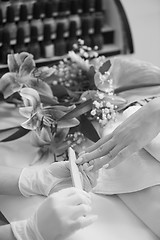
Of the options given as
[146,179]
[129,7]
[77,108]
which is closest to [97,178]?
[146,179]

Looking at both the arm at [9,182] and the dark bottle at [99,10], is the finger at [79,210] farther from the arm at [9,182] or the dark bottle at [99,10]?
the dark bottle at [99,10]

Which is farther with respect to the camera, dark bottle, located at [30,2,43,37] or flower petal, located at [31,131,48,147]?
dark bottle, located at [30,2,43,37]

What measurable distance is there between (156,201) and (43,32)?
800mm

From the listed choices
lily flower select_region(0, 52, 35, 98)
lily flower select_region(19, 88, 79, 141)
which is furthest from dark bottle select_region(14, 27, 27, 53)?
lily flower select_region(19, 88, 79, 141)

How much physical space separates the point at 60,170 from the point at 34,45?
63 cm

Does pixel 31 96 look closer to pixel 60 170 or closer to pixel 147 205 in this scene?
pixel 60 170

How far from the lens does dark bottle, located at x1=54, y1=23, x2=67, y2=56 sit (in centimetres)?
148

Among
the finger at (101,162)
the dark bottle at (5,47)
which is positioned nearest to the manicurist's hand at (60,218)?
the finger at (101,162)

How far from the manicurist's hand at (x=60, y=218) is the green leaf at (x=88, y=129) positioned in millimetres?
292

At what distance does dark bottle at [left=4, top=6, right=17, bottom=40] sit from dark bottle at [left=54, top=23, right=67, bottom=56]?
0.49ft

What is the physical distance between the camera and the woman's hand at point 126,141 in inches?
35.8

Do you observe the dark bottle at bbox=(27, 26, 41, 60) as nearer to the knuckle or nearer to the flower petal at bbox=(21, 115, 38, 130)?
the flower petal at bbox=(21, 115, 38, 130)

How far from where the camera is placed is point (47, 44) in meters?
1.47

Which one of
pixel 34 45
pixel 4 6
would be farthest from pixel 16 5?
pixel 34 45
